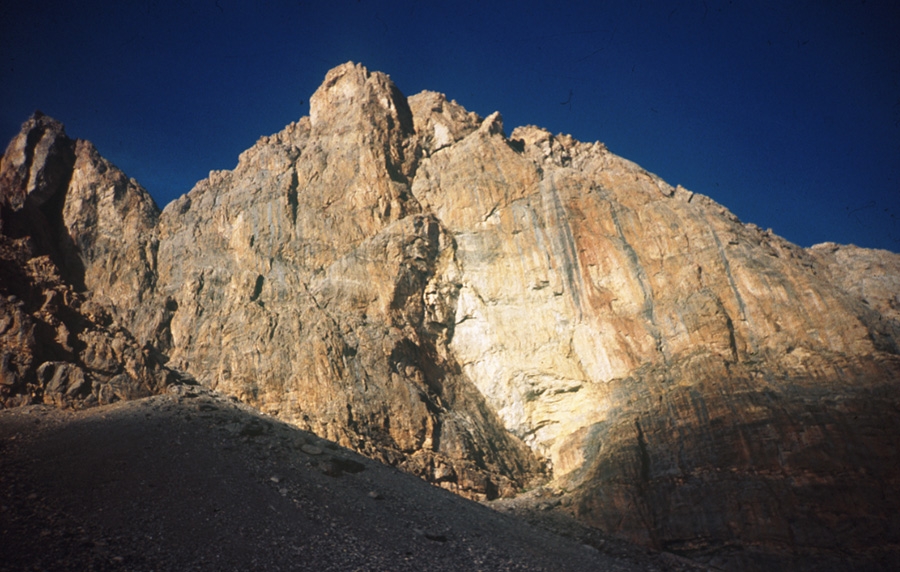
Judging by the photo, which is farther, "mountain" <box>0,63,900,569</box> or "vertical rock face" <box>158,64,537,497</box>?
"vertical rock face" <box>158,64,537,497</box>

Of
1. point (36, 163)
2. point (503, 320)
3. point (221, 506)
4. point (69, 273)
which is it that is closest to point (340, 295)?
point (503, 320)

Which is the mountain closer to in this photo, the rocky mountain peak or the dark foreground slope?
the rocky mountain peak

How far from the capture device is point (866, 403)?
110 feet

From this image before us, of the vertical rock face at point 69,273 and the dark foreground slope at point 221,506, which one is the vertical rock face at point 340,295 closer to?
the vertical rock face at point 69,273

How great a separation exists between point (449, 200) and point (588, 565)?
44.3 metres

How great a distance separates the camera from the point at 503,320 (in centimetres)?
5338

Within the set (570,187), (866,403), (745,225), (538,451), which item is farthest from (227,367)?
(745,225)

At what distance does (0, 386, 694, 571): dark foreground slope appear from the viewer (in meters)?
17.1

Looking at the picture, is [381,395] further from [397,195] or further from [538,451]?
[397,195]

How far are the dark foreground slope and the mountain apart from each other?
700 cm

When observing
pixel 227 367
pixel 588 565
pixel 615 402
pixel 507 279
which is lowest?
pixel 588 565

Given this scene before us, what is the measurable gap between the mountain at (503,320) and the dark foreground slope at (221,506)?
23.0ft

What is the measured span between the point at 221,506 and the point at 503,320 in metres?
35.8

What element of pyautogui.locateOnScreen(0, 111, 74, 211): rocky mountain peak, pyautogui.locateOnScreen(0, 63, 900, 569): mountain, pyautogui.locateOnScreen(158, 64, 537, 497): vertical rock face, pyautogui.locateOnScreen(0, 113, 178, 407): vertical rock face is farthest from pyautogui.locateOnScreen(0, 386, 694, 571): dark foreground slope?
pyautogui.locateOnScreen(0, 111, 74, 211): rocky mountain peak
